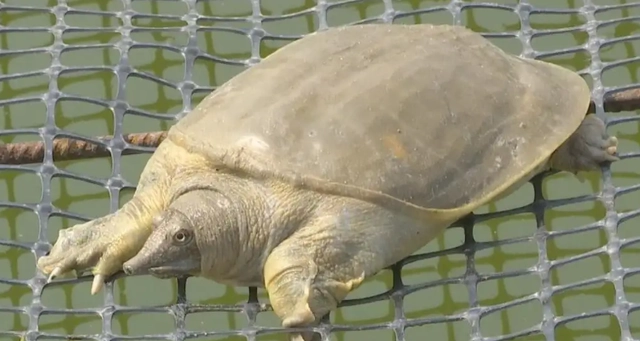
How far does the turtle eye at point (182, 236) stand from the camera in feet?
5.34

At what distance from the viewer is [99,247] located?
1749mm

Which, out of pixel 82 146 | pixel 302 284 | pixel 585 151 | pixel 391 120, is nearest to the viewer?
pixel 302 284

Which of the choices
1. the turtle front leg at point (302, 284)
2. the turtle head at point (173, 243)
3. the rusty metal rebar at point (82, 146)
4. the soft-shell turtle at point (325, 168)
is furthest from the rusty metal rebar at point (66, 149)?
the turtle front leg at point (302, 284)

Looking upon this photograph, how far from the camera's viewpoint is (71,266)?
177 cm

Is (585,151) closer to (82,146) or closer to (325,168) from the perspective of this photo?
(325,168)

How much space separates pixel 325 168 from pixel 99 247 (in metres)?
0.43

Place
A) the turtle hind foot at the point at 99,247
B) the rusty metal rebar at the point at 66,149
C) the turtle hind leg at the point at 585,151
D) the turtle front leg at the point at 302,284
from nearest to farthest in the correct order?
the turtle front leg at the point at 302,284 → the turtle hind foot at the point at 99,247 → the turtle hind leg at the point at 585,151 → the rusty metal rebar at the point at 66,149

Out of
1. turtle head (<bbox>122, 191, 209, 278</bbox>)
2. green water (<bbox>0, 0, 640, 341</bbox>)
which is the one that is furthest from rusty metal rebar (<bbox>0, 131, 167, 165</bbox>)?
turtle head (<bbox>122, 191, 209, 278</bbox>)

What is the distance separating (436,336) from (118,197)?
0.81 meters

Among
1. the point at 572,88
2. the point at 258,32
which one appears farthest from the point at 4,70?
the point at 572,88

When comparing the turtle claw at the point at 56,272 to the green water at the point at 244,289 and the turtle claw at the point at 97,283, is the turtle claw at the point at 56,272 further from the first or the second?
the green water at the point at 244,289

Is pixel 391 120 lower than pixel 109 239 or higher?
higher

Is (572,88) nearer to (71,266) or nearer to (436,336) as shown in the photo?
(436,336)

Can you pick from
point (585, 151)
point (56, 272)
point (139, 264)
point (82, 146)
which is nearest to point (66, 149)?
point (82, 146)
